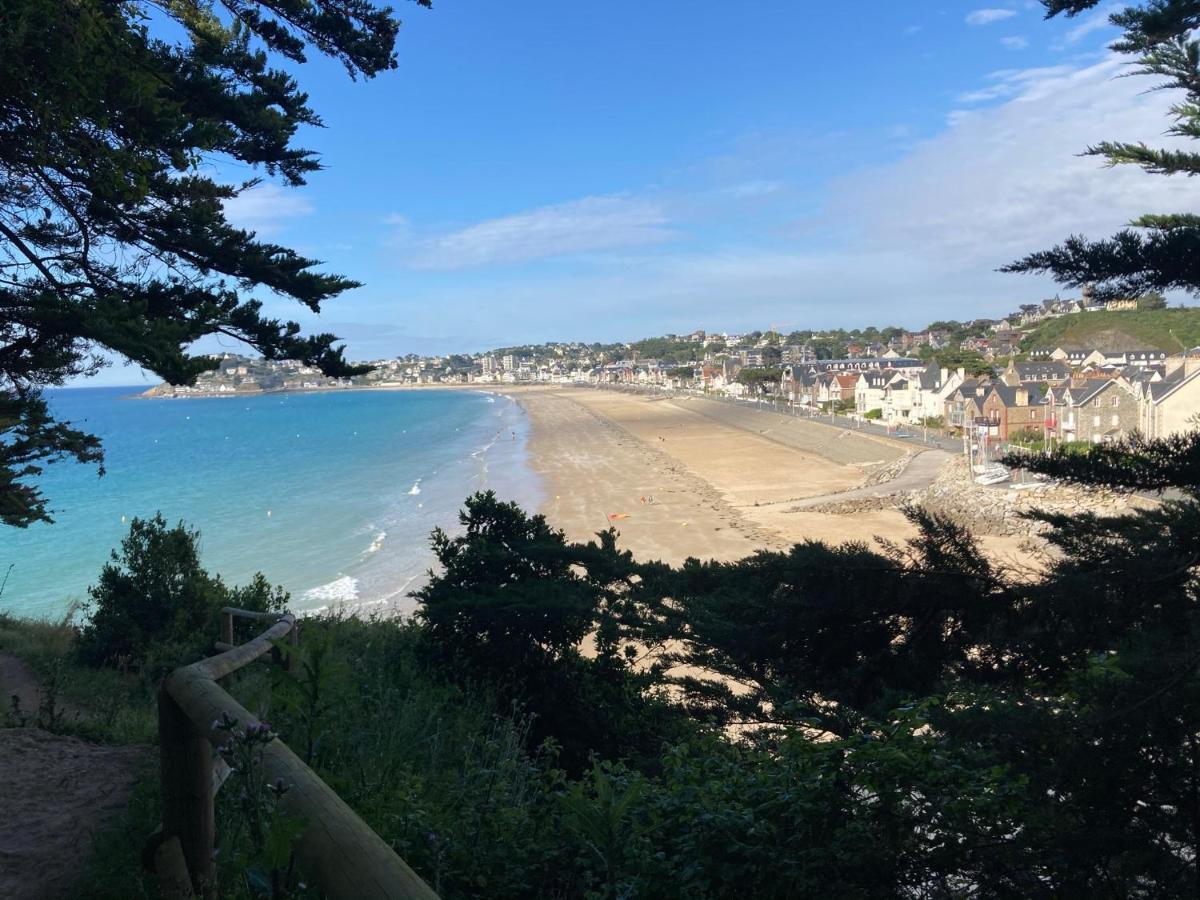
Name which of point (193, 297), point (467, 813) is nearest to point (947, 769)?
point (467, 813)

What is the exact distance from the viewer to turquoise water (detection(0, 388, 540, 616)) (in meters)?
22.6

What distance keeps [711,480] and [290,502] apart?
1973 centimetres

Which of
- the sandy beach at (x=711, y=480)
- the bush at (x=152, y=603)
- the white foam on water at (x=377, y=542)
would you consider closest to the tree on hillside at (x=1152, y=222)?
the sandy beach at (x=711, y=480)

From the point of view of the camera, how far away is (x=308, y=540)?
27750 mm

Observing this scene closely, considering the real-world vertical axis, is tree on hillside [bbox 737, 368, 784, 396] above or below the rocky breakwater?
above

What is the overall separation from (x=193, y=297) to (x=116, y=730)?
2.91 metres

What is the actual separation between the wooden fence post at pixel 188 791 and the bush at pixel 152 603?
24.0 feet

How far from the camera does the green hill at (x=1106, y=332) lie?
229ft

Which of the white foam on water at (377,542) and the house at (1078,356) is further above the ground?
the house at (1078,356)

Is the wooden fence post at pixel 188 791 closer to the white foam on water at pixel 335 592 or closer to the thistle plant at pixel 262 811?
the thistle plant at pixel 262 811

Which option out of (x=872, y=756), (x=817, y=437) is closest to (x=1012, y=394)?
(x=817, y=437)

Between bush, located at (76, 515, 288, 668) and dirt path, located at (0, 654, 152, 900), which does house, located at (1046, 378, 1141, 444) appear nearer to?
bush, located at (76, 515, 288, 668)

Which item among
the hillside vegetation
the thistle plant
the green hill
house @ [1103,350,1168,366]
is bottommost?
the hillside vegetation

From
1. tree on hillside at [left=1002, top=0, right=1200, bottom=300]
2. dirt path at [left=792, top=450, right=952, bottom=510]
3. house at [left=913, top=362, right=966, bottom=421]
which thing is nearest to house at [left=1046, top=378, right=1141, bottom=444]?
dirt path at [left=792, top=450, right=952, bottom=510]
